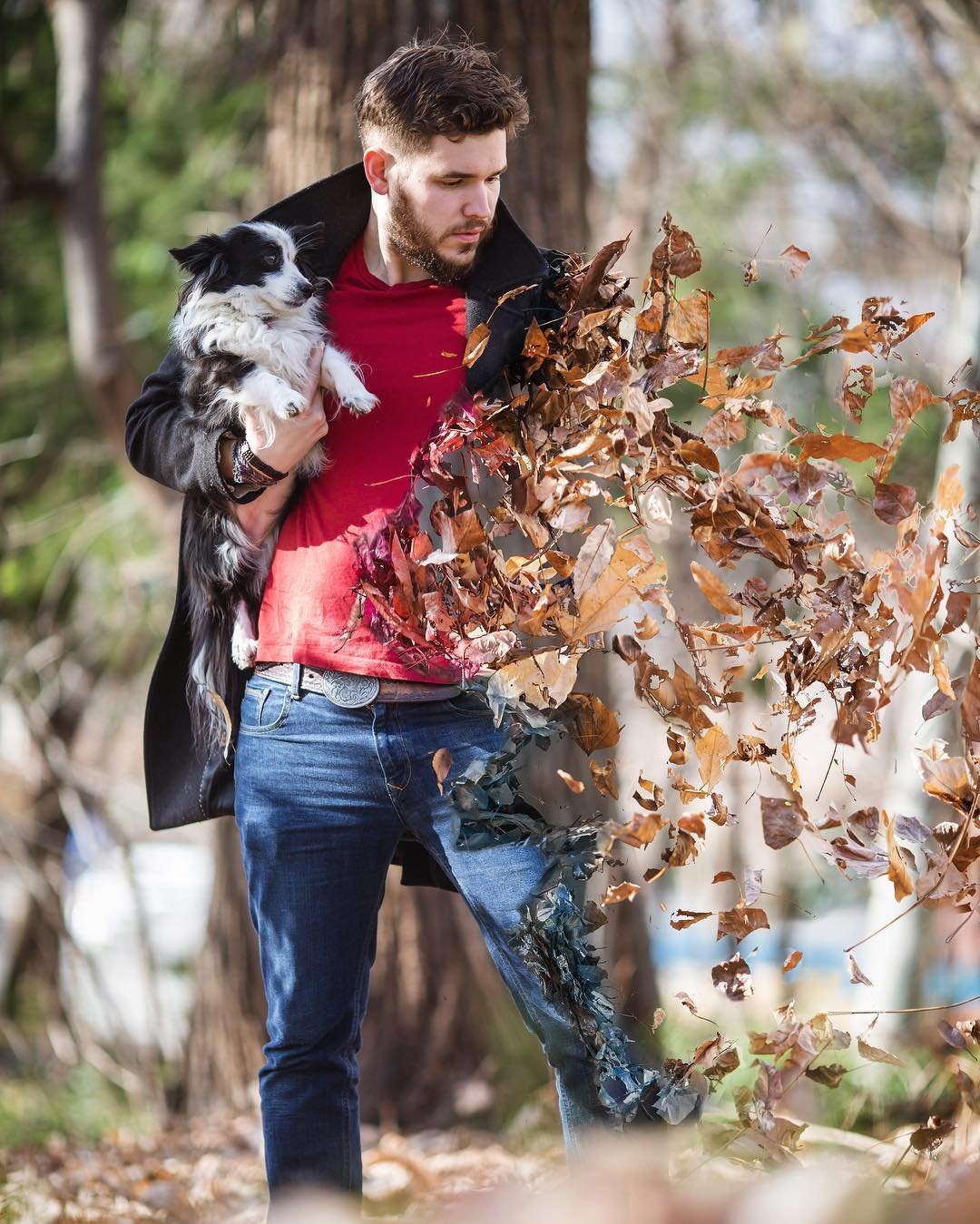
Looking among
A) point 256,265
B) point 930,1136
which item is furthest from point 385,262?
point 930,1136

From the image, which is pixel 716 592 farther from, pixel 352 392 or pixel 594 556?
pixel 352 392

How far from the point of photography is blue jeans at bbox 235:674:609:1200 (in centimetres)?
210

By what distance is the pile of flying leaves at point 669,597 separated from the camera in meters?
2.00

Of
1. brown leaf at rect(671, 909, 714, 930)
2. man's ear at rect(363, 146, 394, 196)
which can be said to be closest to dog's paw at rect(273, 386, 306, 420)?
man's ear at rect(363, 146, 394, 196)

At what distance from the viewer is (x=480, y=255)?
88.1 inches

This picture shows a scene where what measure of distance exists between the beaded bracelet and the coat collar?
38 cm

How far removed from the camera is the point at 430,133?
2121mm

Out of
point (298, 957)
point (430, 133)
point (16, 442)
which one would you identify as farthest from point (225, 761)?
point (16, 442)

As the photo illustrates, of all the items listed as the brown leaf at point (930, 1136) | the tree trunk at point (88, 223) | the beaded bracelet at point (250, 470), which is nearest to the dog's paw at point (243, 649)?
the beaded bracelet at point (250, 470)

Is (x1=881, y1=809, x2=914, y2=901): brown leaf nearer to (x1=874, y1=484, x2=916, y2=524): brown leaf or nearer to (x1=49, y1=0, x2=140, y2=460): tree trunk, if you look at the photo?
(x1=874, y1=484, x2=916, y2=524): brown leaf

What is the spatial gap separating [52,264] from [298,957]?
278 inches

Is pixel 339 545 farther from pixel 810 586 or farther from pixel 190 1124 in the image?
pixel 190 1124

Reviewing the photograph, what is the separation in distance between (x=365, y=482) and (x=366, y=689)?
0.37 metres

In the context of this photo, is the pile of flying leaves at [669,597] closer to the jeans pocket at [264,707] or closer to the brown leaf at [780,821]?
the brown leaf at [780,821]
